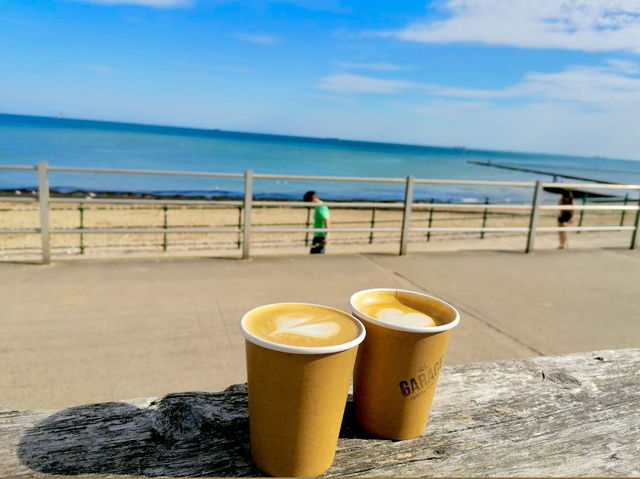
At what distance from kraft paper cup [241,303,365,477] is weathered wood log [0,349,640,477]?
0.07 metres

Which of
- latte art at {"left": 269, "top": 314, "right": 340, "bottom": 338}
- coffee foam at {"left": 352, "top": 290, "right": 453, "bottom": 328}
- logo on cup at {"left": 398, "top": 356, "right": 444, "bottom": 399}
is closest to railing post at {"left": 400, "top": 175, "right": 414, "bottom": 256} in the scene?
coffee foam at {"left": 352, "top": 290, "right": 453, "bottom": 328}

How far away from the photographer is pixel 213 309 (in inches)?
178

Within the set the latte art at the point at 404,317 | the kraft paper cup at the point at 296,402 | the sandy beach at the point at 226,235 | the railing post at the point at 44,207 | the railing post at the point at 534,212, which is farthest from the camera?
the sandy beach at the point at 226,235

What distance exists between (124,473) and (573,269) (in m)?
7.00

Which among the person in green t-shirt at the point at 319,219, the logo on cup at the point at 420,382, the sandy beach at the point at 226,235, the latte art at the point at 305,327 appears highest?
the latte art at the point at 305,327

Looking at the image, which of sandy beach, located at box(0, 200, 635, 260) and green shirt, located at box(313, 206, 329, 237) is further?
sandy beach, located at box(0, 200, 635, 260)

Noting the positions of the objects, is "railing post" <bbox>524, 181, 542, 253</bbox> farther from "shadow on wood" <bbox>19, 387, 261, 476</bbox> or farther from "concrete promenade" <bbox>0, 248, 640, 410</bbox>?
"shadow on wood" <bbox>19, 387, 261, 476</bbox>

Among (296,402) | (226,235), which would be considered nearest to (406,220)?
(296,402)

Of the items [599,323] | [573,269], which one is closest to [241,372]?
[599,323]

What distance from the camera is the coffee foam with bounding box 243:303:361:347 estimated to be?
1.09 meters

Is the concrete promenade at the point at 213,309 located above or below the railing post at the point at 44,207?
below

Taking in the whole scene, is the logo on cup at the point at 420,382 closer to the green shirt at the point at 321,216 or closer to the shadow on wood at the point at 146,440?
the shadow on wood at the point at 146,440

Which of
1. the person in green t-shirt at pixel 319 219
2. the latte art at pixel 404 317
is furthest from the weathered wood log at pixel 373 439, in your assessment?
the person in green t-shirt at pixel 319 219

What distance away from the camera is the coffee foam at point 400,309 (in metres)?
1.26
